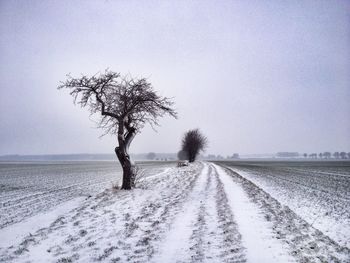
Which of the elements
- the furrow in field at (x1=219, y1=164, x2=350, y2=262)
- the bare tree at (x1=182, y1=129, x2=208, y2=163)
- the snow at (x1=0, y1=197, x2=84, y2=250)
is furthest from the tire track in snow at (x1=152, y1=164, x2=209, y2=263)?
the bare tree at (x1=182, y1=129, x2=208, y2=163)

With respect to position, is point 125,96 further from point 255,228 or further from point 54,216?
point 255,228

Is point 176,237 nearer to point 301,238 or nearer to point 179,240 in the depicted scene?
point 179,240

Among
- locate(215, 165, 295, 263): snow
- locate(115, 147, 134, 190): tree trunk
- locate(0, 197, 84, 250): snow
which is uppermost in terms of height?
locate(115, 147, 134, 190): tree trunk

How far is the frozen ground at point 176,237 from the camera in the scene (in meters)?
6.04

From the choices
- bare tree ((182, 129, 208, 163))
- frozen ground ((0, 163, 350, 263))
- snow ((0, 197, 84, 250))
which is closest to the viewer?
frozen ground ((0, 163, 350, 263))

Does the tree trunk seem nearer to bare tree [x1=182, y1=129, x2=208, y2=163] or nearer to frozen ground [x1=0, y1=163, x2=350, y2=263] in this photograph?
frozen ground [x1=0, y1=163, x2=350, y2=263]

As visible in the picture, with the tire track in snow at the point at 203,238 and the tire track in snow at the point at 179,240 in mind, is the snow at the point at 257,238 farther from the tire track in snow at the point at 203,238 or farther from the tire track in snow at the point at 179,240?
the tire track in snow at the point at 179,240

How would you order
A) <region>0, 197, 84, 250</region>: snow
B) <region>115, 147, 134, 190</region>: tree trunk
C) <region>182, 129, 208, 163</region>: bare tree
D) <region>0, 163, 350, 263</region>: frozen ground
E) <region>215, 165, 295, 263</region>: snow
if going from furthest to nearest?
<region>182, 129, 208, 163</region>: bare tree < <region>115, 147, 134, 190</region>: tree trunk < <region>0, 197, 84, 250</region>: snow < <region>0, 163, 350, 263</region>: frozen ground < <region>215, 165, 295, 263</region>: snow

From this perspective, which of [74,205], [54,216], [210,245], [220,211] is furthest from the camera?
[74,205]

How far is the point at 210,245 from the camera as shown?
6668mm

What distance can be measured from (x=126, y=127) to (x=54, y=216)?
8501 millimetres

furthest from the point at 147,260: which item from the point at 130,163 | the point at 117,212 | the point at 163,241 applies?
the point at 130,163

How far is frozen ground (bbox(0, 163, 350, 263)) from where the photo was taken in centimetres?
604

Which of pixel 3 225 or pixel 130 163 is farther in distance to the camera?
pixel 130 163
